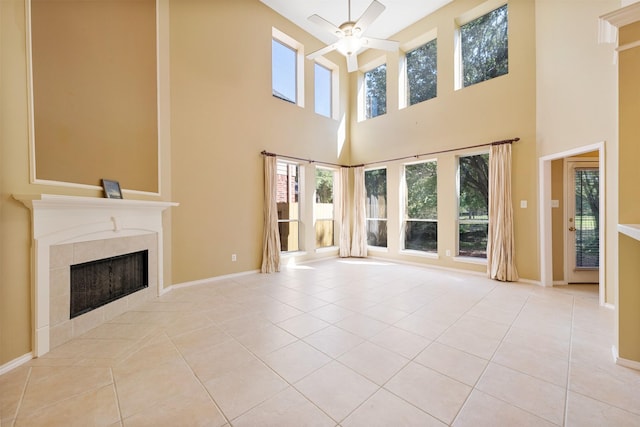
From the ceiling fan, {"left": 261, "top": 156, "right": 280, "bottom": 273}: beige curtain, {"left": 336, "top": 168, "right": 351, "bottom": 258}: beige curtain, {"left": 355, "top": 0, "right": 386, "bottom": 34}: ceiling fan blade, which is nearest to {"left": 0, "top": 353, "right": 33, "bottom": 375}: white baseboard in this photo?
{"left": 261, "top": 156, "right": 280, "bottom": 273}: beige curtain

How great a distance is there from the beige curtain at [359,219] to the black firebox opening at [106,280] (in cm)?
443

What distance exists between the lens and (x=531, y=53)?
407 centimetres

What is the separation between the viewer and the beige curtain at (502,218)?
423 centimetres

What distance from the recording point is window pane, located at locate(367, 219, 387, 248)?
6371 millimetres

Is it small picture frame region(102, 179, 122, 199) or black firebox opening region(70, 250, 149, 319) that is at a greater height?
small picture frame region(102, 179, 122, 199)

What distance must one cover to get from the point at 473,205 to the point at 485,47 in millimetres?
2936

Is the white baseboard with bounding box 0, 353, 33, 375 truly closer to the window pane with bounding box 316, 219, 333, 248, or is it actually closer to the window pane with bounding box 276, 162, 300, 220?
the window pane with bounding box 276, 162, 300, 220

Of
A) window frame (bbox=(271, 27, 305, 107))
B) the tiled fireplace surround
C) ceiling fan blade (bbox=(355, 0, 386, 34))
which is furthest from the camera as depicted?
window frame (bbox=(271, 27, 305, 107))

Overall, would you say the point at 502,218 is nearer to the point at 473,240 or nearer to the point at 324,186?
the point at 473,240

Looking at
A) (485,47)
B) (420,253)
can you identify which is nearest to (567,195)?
(420,253)

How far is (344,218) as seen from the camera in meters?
6.52

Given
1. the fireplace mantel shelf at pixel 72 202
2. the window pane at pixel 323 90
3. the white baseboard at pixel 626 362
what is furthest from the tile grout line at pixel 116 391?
the window pane at pixel 323 90

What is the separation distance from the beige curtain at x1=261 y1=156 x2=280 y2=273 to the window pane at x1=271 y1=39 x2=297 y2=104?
166 centimetres

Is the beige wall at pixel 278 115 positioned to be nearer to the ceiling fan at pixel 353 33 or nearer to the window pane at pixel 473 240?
the window pane at pixel 473 240
